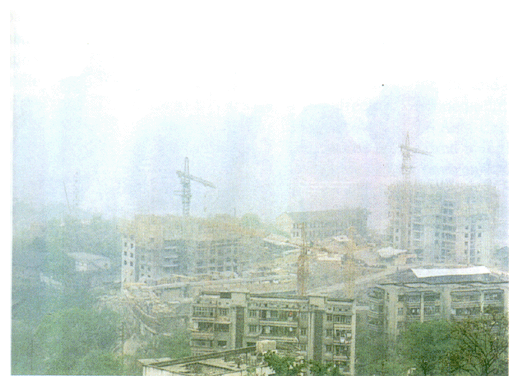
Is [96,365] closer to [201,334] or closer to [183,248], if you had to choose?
[201,334]

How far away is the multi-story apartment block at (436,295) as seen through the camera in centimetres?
334

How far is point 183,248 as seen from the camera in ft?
10.9

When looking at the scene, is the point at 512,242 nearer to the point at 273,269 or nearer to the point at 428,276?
the point at 428,276

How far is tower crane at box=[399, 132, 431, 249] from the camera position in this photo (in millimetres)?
3318

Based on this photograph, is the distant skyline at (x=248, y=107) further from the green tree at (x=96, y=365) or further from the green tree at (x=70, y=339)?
the green tree at (x=96, y=365)

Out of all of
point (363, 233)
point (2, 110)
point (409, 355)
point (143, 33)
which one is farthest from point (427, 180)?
point (2, 110)

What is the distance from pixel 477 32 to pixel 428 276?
151 centimetres

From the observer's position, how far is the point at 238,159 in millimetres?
3303

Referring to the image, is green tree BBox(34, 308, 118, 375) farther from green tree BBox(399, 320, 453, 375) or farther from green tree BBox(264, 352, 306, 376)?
green tree BBox(399, 320, 453, 375)

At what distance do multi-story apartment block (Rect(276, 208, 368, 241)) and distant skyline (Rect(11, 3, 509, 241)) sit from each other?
0.20 feet

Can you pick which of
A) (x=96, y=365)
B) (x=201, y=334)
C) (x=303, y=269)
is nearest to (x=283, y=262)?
(x=303, y=269)

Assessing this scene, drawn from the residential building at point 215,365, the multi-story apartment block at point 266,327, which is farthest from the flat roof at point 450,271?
the residential building at point 215,365

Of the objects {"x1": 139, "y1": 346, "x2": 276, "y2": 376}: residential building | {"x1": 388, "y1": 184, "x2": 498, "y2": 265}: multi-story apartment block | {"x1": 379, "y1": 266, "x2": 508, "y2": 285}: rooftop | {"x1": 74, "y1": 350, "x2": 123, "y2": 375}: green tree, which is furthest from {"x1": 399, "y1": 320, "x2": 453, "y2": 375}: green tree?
{"x1": 74, "y1": 350, "x2": 123, "y2": 375}: green tree

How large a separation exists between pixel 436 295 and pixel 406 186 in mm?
706
